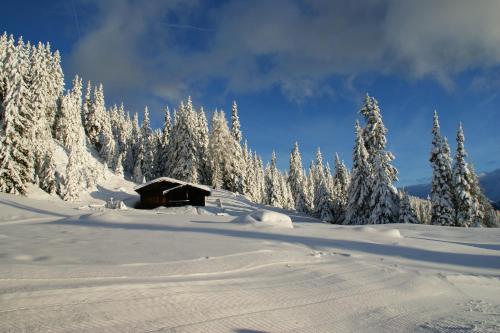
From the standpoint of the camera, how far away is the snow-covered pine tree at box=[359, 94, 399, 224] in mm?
33312

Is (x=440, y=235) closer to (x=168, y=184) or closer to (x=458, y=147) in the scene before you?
(x=458, y=147)

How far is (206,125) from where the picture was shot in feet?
225

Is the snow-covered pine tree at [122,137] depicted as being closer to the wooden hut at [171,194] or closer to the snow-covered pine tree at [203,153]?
the snow-covered pine tree at [203,153]

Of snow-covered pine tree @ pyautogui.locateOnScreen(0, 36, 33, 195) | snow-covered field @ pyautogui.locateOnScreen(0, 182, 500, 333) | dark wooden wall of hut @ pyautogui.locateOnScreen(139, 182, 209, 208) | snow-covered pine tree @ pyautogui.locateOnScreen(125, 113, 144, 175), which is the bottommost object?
snow-covered field @ pyautogui.locateOnScreen(0, 182, 500, 333)

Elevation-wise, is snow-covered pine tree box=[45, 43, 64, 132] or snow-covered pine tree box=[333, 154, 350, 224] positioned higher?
snow-covered pine tree box=[45, 43, 64, 132]

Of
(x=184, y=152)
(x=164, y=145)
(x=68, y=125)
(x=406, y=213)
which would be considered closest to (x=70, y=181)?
(x=68, y=125)

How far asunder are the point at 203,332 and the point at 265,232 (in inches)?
264

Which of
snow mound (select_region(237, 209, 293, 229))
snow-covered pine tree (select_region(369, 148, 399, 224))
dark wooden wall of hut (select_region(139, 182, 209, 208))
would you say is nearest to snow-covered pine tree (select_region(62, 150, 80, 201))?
dark wooden wall of hut (select_region(139, 182, 209, 208))

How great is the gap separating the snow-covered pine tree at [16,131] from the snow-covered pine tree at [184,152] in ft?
76.8

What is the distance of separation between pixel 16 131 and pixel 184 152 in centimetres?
2610

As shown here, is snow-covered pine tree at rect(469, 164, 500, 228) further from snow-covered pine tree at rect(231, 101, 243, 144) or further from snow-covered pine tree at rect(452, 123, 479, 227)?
snow-covered pine tree at rect(231, 101, 243, 144)

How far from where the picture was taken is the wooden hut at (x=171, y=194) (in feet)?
143

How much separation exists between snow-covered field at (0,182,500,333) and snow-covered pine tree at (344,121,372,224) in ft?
86.5

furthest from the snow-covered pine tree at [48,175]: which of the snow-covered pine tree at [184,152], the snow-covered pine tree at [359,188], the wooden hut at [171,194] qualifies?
the snow-covered pine tree at [359,188]
